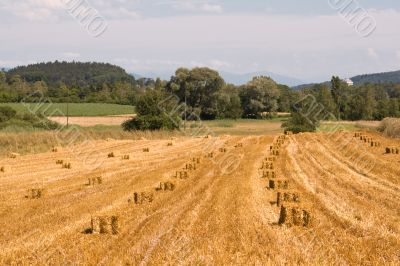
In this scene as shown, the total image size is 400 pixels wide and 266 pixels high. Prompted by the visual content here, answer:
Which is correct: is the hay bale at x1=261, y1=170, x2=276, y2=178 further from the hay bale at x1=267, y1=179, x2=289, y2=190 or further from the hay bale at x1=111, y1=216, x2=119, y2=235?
the hay bale at x1=111, y1=216, x2=119, y2=235

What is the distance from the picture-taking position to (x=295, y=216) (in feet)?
39.4

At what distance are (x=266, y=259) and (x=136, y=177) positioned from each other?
41.5 feet

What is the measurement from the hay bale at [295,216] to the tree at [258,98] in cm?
8940

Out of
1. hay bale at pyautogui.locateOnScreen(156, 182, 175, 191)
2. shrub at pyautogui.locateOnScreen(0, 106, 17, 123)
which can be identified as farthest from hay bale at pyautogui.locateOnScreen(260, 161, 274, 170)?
shrub at pyautogui.locateOnScreen(0, 106, 17, 123)

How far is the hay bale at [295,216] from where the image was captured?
11.9 m

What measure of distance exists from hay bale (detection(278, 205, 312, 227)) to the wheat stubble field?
2 cm

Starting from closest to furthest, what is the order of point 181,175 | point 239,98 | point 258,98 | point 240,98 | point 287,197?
point 287,197
point 181,175
point 239,98
point 258,98
point 240,98

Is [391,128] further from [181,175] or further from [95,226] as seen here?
[95,226]

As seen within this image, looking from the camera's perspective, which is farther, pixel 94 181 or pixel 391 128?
pixel 391 128

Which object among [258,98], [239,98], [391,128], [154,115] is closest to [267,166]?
[391,128]

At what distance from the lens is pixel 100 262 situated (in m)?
9.47

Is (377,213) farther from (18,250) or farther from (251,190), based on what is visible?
(18,250)

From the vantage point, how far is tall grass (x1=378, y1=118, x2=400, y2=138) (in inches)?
1729

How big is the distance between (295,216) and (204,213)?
2673mm
